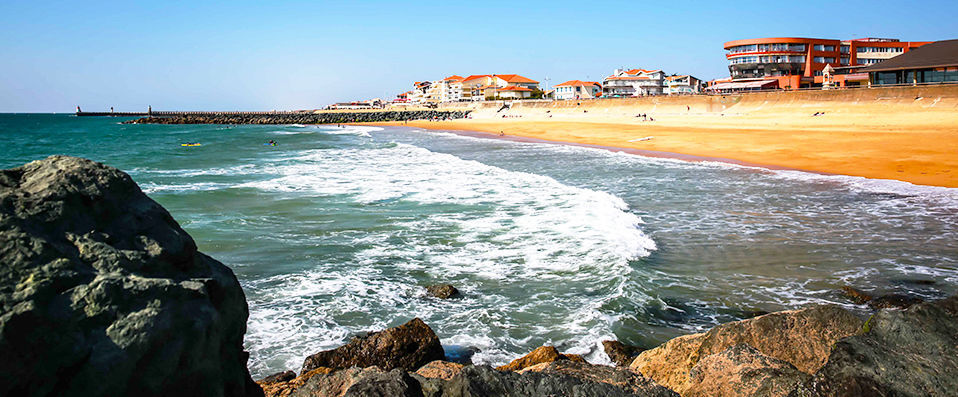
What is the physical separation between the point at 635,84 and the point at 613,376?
9781 centimetres

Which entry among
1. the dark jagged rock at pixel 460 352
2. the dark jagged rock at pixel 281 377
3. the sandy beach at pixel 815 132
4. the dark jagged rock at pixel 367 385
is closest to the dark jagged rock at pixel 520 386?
the dark jagged rock at pixel 367 385

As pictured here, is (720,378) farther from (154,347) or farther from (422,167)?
(422,167)

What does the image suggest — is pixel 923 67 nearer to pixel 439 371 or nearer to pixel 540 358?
pixel 540 358

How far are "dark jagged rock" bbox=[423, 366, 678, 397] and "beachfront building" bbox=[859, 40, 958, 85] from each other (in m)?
49.2

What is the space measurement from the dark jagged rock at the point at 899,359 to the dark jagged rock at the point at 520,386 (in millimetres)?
919

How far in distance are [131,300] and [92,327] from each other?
180 mm

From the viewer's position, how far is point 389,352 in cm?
567

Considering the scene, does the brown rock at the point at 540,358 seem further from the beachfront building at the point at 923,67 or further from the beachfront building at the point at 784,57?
the beachfront building at the point at 784,57

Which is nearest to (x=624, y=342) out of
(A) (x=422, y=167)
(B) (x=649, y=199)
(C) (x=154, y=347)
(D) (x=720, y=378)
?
(D) (x=720, y=378)

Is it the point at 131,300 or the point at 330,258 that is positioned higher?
the point at 131,300

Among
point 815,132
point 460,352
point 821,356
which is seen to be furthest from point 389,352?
point 815,132

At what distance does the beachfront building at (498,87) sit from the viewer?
11081 cm

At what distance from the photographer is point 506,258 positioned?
9.91 metres

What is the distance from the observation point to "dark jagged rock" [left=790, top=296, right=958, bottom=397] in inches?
111
